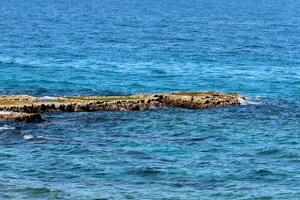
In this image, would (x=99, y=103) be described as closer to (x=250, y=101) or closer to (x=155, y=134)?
(x=155, y=134)

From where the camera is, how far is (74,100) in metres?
94.6

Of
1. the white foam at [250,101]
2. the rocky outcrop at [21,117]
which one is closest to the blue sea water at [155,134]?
the white foam at [250,101]

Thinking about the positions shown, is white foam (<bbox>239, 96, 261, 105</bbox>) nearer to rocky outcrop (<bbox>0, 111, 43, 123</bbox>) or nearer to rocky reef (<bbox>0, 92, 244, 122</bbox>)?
rocky reef (<bbox>0, 92, 244, 122</bbox>)

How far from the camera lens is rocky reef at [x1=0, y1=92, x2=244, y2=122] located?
87.9 meters

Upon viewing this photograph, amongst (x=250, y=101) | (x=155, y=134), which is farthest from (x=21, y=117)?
(x=250, y=101)

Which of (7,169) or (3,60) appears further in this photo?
(3,60)

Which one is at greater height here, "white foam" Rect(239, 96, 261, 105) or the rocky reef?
the rocky reef

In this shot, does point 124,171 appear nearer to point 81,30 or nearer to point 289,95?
point 289,95

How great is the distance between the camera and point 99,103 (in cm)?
9306

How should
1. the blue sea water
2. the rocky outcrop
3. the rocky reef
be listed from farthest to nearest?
the rocky reef → the rocky outcrop → the blue sea water

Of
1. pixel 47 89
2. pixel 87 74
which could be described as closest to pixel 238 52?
pixel 87 74

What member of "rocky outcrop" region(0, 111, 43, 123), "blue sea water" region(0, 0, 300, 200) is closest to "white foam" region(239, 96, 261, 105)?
"blue sea water" region(0, 0, 300, 200)

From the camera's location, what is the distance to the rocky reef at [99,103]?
87.9 m

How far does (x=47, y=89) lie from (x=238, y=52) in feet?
171
